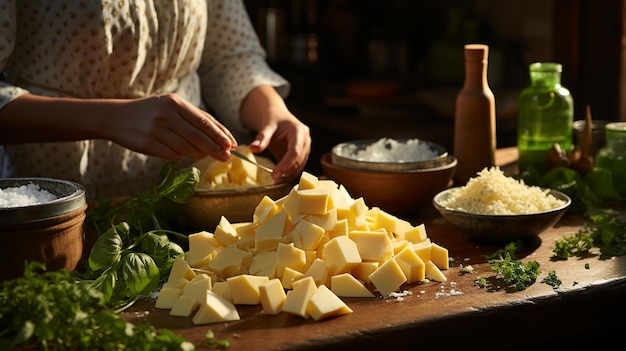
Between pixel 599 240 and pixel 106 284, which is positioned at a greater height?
pixel 106 284

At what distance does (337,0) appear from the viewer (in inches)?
178

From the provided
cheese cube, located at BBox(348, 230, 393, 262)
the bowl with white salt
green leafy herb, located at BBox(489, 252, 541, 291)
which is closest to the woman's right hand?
the bowl with white salt

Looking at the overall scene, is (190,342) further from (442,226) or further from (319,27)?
(319,27)

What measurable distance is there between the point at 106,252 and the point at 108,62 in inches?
28.9

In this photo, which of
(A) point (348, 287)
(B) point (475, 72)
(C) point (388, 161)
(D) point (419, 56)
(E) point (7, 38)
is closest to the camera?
(A) point (348, 287)

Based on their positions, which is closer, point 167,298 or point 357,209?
point 167,298

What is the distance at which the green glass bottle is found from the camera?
2.14 metres

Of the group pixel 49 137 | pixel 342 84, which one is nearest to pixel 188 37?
pixel 49 137

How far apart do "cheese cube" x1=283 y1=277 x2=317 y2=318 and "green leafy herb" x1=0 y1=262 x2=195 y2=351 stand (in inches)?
8.4

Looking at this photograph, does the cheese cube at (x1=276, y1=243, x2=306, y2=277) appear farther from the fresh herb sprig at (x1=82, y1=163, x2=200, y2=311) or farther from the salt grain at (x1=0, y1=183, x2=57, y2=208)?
the salt grain at (x1=0, y1=183, x2=57, y2=208)

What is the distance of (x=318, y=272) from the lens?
4.70 ft

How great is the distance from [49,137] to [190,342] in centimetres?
79

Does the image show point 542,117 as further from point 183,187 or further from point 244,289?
point 244,289

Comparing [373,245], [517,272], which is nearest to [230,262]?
[373,245]
